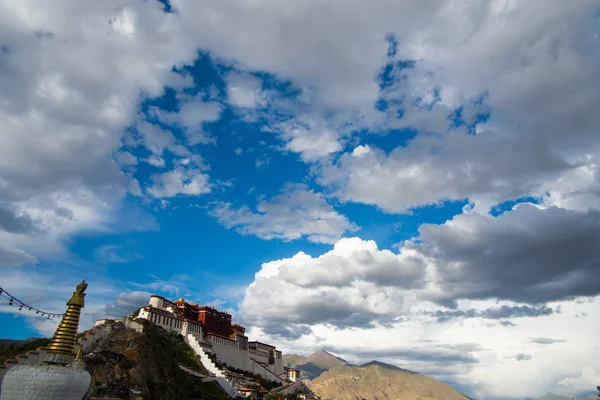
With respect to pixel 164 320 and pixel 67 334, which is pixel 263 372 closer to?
pixel 164 320

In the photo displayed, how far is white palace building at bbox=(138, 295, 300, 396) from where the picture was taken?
8669 centimetres

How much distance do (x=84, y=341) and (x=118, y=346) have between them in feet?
18.5

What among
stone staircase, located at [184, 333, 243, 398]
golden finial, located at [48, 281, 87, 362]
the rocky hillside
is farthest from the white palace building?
golden finial, located at [48, 281, 87, 362]

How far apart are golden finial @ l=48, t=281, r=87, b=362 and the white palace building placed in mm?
62709

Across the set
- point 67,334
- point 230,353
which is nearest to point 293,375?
point 230,353

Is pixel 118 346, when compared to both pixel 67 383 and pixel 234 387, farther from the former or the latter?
pixel 67 383

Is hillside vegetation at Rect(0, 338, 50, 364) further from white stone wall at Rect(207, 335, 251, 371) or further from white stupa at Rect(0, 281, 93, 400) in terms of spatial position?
white stone wall at Rect(207, 335, 251, 371)

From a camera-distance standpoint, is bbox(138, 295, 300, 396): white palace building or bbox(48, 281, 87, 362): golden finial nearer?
bbox(48, 281, 87, 362): golden finial

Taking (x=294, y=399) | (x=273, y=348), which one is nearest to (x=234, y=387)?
(x=294, y=399)

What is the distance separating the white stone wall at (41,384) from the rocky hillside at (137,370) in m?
27.8

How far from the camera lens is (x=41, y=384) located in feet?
54.2

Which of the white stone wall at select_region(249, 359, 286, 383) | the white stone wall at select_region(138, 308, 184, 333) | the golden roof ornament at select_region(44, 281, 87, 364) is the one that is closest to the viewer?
the golden roof ornament at select_region(44, 281, 87, 364)

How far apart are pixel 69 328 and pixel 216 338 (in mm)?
86410

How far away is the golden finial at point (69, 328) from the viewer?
18688 mm
